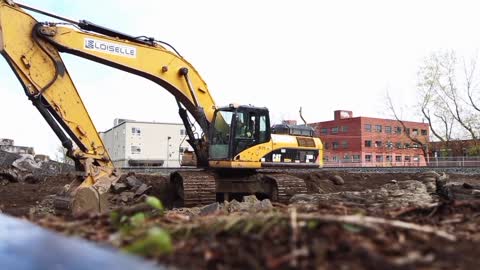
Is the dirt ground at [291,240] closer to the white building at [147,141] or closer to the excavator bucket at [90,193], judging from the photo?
the excavator bucket at [90,193]

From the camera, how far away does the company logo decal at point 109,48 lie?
1216 cm

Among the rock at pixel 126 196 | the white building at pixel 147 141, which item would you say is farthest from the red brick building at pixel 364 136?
the rock at pixel 126 196

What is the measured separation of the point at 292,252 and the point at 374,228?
56 cm

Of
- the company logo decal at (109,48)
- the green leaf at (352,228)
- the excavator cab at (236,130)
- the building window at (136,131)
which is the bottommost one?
the green leaf at (352,228)

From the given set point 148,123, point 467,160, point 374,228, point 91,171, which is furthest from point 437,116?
point 374,228

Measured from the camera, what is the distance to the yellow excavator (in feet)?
36.8

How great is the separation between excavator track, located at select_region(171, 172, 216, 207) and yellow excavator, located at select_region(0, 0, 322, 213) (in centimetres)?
3

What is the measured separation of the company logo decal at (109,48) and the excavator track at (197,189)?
355cm

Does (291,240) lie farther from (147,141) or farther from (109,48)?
(147,141)

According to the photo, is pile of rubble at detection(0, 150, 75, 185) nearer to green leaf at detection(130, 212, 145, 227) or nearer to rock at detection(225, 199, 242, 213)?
rock at detection(225, 199, 242, 213)

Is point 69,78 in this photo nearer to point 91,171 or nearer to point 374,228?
point 91,171

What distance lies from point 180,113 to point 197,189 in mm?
2490

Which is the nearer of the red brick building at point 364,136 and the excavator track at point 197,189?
the excavator track at point 197,189

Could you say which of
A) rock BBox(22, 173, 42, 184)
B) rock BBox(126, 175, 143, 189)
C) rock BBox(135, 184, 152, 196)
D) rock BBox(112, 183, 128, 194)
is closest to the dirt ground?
rock BBox(112, 183, 128, 194)
